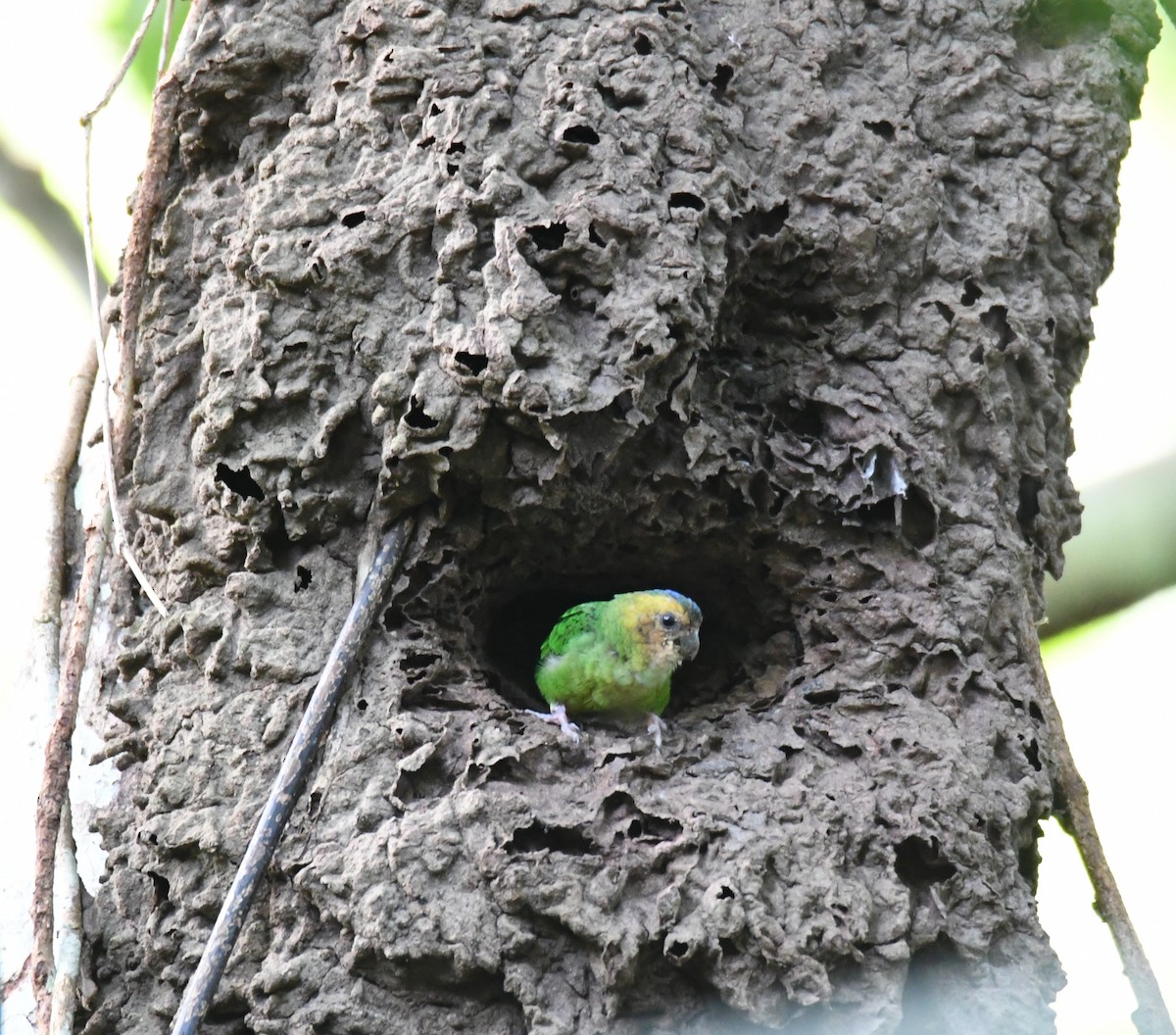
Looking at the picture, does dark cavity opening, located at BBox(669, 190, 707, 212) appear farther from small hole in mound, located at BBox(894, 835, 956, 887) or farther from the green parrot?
small hole in mound, located at BBox(894, 835, 956, 887)

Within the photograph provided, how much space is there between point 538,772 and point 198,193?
198cm

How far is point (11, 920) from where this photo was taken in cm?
345

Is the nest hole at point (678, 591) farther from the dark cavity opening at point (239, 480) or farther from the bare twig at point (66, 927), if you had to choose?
the bare twig at point (66, 927)

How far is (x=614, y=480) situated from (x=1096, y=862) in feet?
5.56

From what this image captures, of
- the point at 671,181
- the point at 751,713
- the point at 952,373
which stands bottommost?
the point at 751,713

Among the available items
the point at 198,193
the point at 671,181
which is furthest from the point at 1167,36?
the point at 198,193

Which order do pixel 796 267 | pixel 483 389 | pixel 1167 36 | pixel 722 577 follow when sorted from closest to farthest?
pixel 483 389 → pixel 796 267 → pixel 722 577 → pixel 1167 36

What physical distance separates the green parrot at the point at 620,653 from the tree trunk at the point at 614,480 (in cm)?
21

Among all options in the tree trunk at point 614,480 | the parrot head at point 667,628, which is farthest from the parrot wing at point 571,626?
the tree trunk at point 614,480

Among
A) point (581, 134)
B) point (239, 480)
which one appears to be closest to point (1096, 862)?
point (581, 134)

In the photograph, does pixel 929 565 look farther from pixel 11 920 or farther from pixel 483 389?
pixel 11 920

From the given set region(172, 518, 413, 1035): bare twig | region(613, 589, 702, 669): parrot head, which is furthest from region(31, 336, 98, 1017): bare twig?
region(613, 589, 702, 669): parrot head

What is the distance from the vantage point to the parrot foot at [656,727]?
3803mm

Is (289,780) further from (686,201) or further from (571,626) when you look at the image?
(686,201)
